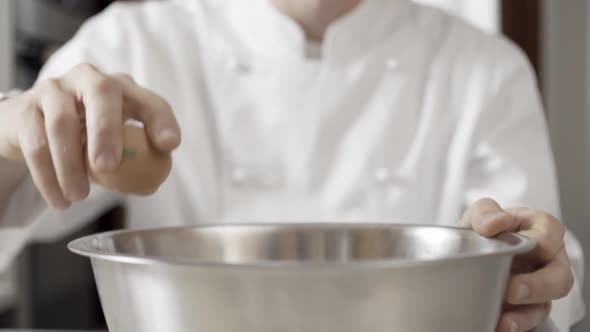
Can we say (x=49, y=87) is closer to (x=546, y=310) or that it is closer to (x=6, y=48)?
(x=546, y=310)

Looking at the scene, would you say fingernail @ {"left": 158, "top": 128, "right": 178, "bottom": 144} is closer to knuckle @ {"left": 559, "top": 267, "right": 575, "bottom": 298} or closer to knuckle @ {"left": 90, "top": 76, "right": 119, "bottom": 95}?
knuckle @ {"left": 90, "top": 76, "right": 119, "bottom": 95}

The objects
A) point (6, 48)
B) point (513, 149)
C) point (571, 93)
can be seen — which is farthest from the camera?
point (571, 93)

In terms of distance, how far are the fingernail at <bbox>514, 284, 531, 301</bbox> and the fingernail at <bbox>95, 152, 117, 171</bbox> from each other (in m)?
0.21

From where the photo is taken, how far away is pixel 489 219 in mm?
346

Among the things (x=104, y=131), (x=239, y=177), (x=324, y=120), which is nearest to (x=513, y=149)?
(x=324, y=120)

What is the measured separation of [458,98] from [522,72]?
0.29 ft

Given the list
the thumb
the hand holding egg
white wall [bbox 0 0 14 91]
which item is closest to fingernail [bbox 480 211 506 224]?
the thumb

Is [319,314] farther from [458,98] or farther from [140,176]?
[458,98]

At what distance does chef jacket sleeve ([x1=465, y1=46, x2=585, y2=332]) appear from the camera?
849mm

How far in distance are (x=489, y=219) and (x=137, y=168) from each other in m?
0.19

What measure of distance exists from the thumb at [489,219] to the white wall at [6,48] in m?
1.18

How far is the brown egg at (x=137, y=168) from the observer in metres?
0.40

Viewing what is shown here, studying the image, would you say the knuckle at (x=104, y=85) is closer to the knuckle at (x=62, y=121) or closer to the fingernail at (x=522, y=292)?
the knuckle at (x=62, y=121)

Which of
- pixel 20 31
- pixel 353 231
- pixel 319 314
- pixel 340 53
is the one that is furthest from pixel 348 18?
pixel 20 31
